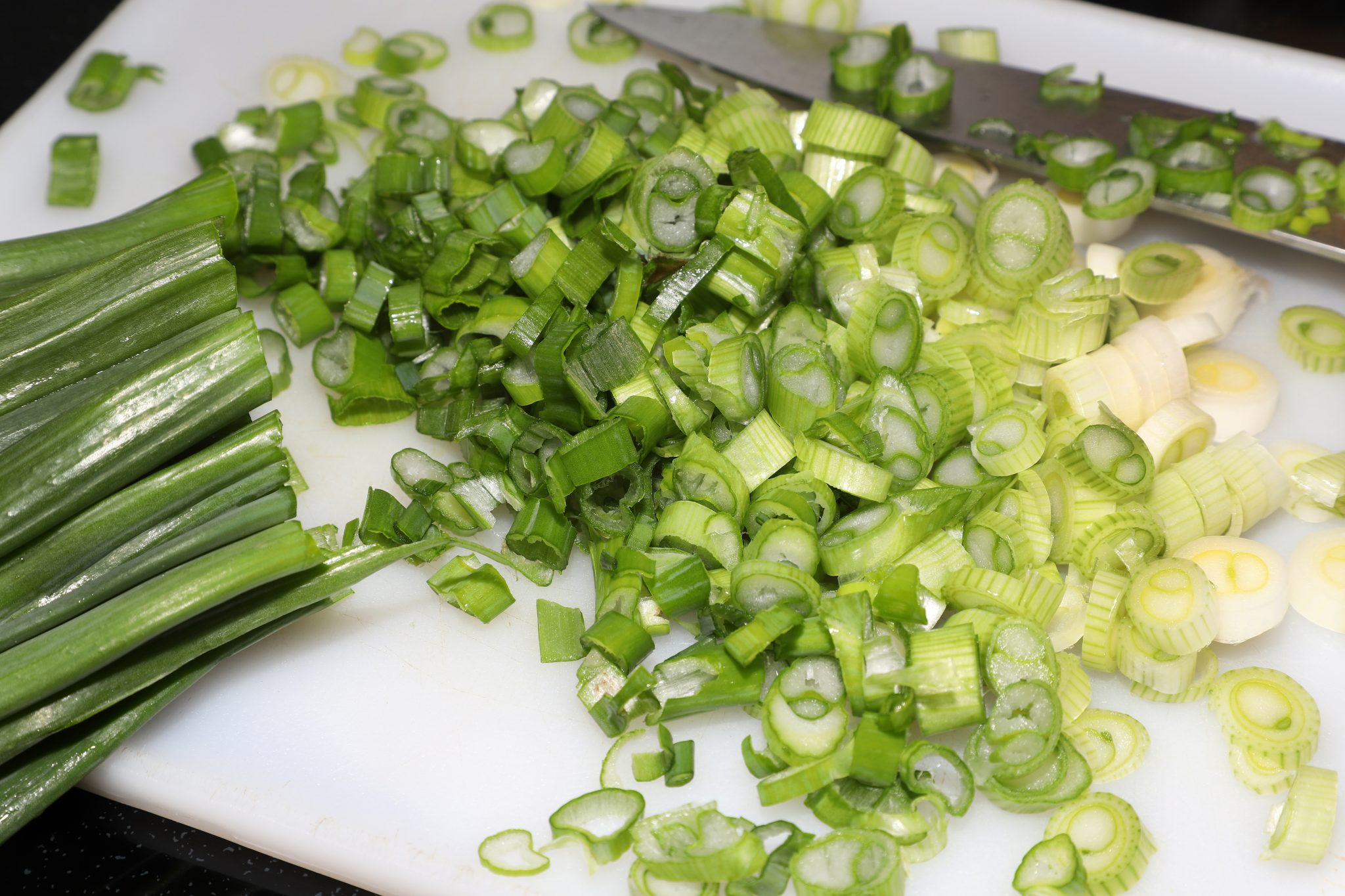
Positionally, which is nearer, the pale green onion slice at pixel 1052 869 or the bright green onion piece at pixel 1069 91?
the pale green onion slice at pixel 1052 869

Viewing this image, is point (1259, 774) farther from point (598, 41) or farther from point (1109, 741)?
point (598, 41)

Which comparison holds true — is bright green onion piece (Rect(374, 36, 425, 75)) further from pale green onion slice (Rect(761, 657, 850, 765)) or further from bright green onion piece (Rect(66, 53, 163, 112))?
pale green onion slice (Rect(761, 657, 850, 765))

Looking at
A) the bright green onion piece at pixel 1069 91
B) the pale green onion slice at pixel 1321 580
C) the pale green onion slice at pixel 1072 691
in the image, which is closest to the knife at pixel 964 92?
the bright green onion piece at pixel 1069 91

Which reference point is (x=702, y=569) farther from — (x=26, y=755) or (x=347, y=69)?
(x=347, y=69)

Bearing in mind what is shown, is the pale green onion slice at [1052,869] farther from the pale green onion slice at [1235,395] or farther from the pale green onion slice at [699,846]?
the pale green onion slice at [1235,395]

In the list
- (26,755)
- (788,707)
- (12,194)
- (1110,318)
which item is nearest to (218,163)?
(12,194)

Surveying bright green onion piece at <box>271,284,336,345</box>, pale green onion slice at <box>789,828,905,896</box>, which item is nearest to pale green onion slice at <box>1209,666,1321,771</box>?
pale green onion slice at <box>789,828,905,896</box>

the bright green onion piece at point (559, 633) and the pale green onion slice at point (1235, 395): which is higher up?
the pale green onion slice at point (1235, 395)

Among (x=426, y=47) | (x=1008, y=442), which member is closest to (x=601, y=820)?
(x=1008, y=442)
